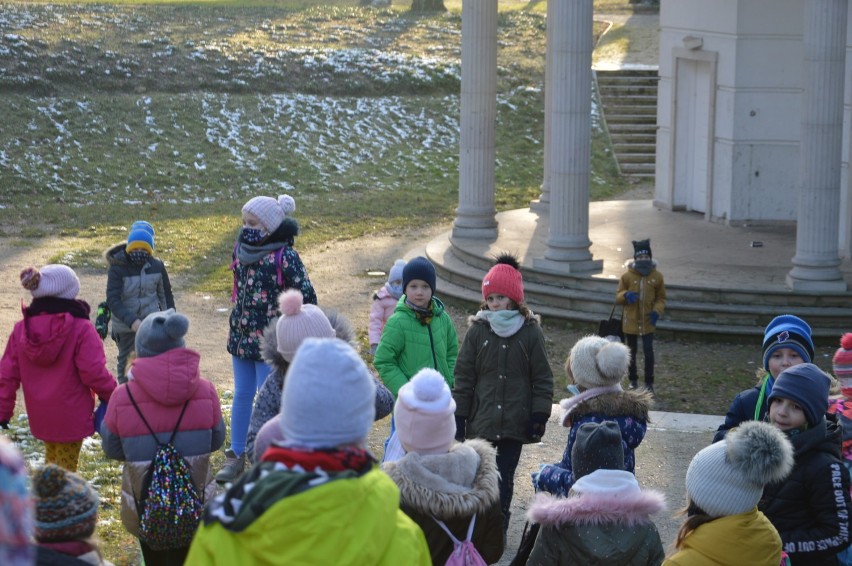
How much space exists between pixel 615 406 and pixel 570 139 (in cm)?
853

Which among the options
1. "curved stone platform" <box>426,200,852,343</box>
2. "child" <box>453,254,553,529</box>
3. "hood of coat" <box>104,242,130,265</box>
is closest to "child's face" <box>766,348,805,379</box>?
"child" <box>453,254,553,529</box>

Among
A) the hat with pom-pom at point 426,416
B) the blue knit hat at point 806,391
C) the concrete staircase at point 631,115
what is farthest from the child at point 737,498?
the concrete staircase at point 631,115

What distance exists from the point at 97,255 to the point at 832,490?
13704 mm

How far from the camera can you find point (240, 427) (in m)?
8.53

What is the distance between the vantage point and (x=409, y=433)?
192 inches

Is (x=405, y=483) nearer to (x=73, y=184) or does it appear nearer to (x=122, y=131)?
(x=73, y=184)

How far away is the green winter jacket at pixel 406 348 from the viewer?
7.58 m

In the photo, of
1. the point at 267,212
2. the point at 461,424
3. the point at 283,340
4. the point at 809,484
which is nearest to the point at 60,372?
the point at 267,212

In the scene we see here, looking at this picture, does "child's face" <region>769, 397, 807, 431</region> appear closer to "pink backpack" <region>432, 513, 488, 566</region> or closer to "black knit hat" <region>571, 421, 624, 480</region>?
"black knit hat" <region>571, 421, 624, 480</region>

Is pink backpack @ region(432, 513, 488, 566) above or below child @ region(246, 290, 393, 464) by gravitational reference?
below

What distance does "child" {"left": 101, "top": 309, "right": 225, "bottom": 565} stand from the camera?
577cm

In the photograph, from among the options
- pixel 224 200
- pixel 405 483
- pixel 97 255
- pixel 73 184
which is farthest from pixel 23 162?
pixel 405 483

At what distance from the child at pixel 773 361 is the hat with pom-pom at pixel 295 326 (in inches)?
81.1

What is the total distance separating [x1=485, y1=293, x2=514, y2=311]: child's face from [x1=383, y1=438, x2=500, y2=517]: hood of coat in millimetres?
2203
